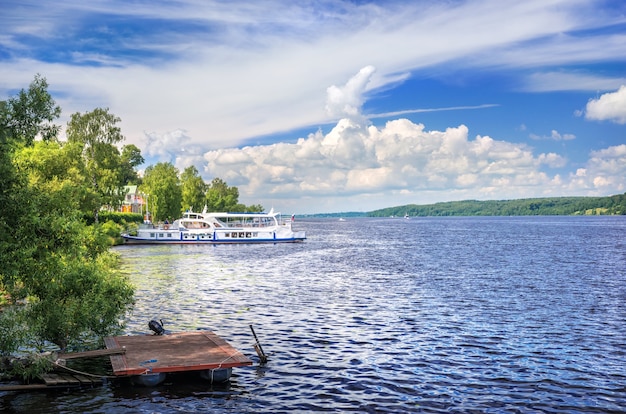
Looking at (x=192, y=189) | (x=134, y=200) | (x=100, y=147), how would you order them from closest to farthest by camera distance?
(x=100, y=147) → (x=192, y=189) → (x=134, y=200)

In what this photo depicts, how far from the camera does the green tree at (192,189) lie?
167 meters

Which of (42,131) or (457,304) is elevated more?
(42,131)

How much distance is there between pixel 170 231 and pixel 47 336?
9135 centimetres

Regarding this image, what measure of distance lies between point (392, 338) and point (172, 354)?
40.5 feet

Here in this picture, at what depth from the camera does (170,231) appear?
4500 inches


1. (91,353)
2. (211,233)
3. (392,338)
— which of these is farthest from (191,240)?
(91,353)

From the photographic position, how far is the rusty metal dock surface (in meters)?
22.3

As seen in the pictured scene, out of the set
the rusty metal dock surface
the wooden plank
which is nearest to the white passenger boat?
the rusty metal dock surface

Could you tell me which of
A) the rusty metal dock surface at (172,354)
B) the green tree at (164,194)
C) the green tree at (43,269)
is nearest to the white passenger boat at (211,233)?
the green tree at (164,194)

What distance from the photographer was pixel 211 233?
117 m

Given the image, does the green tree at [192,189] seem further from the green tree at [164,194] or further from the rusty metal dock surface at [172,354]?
the rusty metal dock surface at [172,354]

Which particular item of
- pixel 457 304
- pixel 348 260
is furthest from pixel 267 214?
pixel 457 304

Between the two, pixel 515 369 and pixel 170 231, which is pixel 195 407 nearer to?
pixel 515 369

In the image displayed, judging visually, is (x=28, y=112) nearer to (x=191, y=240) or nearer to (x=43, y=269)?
(x=43, y=269)
